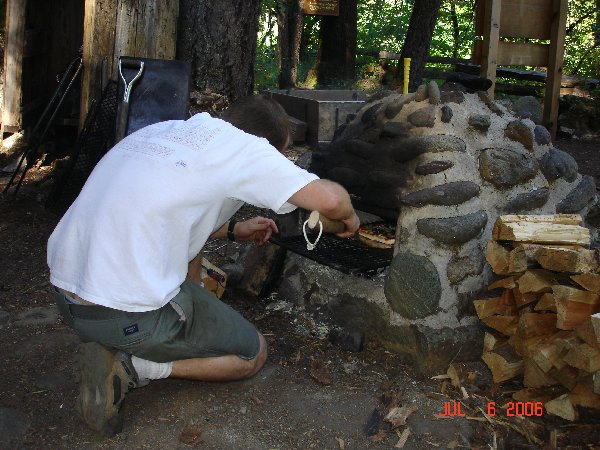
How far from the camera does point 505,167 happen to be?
3.58 metres

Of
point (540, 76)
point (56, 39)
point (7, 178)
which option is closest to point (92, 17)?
point (7, 178)

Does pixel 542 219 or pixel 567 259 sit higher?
pixel 542 219

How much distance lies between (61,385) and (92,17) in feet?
10.7

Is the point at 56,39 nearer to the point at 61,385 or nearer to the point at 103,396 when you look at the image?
the point at 61,385

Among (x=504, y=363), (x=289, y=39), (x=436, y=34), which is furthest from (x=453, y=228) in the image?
(x=436, y=34)

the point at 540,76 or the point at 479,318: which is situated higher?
the point at 540,76

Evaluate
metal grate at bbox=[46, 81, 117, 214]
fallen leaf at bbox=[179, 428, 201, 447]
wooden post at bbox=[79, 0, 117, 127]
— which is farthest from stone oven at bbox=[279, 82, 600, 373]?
wooden post at bbox=[79, 0, 117, 127]

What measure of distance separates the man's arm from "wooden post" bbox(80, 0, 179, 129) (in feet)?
10.5

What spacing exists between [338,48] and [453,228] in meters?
8.18

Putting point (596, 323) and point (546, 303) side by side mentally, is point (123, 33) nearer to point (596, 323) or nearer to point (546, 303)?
point (546, 303)

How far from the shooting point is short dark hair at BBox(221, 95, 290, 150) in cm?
296

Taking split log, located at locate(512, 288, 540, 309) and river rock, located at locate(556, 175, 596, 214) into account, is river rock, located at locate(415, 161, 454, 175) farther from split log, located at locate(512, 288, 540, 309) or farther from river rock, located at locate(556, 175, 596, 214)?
river rock, located at locate(556, 175, 596, 214)

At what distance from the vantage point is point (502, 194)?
11.8 ft

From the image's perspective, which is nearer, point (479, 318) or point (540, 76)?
point (479, 318)
